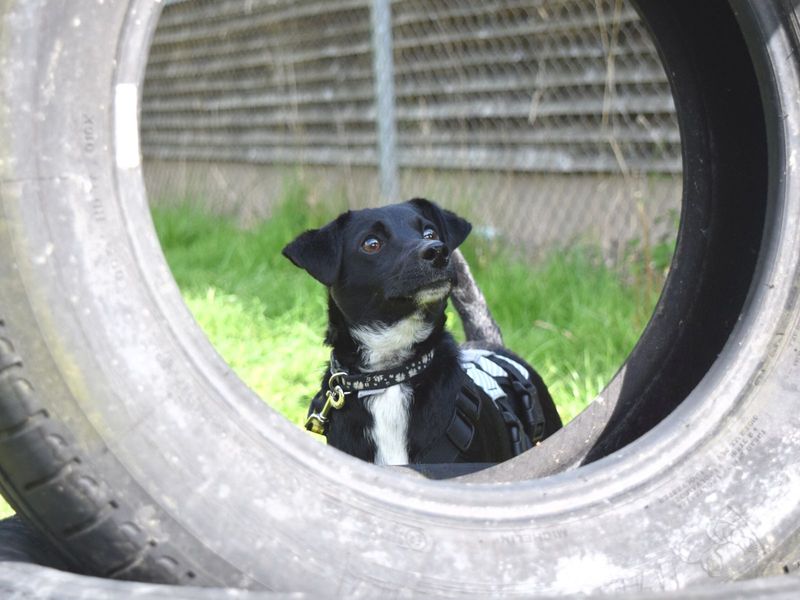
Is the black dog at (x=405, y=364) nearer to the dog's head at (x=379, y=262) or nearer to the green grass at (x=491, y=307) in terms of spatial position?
the dog's head at (x=379, y=262)

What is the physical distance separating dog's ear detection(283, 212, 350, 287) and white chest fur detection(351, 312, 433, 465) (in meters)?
0.21

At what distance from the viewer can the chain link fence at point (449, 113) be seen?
6.14 meters

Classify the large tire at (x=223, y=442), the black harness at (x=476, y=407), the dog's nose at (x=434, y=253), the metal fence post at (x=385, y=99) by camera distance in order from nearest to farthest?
1. the large tire at (x=223, y=442)
2. the black harness at (x=476, y=407)
3. the dog's nose at (x=434, y=253)
4. the metal fence post at (x=385, y=99)

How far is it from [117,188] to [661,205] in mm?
4612

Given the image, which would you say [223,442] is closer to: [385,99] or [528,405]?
[528,405]

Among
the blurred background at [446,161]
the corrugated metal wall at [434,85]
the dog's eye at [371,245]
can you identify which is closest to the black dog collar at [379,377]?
the dog's eye at [371,245]

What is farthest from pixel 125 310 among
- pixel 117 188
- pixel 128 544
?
pixel 128 544

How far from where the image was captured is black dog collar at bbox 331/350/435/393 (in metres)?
3.14

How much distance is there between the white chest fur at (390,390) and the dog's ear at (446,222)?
1.35 ft

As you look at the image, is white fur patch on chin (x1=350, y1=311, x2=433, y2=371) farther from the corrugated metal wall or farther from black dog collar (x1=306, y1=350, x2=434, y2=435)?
the corrugated metal wall

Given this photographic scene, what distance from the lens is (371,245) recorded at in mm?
3459

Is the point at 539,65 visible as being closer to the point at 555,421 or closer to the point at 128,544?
the point at 555,421

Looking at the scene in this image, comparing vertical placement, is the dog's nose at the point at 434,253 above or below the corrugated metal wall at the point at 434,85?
below

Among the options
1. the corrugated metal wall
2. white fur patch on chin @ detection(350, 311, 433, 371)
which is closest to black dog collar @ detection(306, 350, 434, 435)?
white fur patch on chin @ detection(350, 311, 433, 371)
